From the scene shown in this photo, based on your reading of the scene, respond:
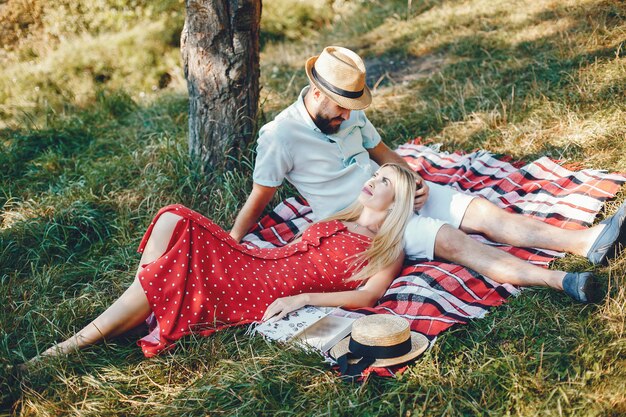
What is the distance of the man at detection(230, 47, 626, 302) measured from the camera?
3.59 metres

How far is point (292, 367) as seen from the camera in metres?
3.01

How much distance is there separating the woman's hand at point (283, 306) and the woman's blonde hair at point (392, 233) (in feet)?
1.28

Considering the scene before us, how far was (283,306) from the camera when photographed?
11.0ft

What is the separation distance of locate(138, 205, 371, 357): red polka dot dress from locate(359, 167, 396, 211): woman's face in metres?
0.23

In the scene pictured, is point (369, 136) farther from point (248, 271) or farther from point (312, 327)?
point (312, 327)

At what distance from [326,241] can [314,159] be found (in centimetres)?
69

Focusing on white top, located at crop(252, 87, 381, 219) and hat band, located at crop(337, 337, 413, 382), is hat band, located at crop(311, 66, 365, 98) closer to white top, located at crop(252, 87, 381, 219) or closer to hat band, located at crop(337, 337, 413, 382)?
white top, located at crop(252, 87, 381, 219)

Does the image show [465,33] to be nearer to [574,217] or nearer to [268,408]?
[574,217]

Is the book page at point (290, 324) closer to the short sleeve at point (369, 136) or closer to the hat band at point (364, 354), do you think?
the hat band at point (364, 354)

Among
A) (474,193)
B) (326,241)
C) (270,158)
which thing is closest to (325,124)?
(270,158)

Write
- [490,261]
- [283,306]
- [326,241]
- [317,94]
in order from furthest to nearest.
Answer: [317,94], [326,241], [490,261], [283,306]

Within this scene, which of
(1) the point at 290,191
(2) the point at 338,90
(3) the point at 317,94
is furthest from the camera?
(1) the point at 290,191

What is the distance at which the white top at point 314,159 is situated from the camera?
3.98 m

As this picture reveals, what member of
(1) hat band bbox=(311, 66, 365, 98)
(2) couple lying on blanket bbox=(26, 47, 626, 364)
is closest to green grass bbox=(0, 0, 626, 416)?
(2) couple lying on blanket bbox=(26, 47, 626, 364)
